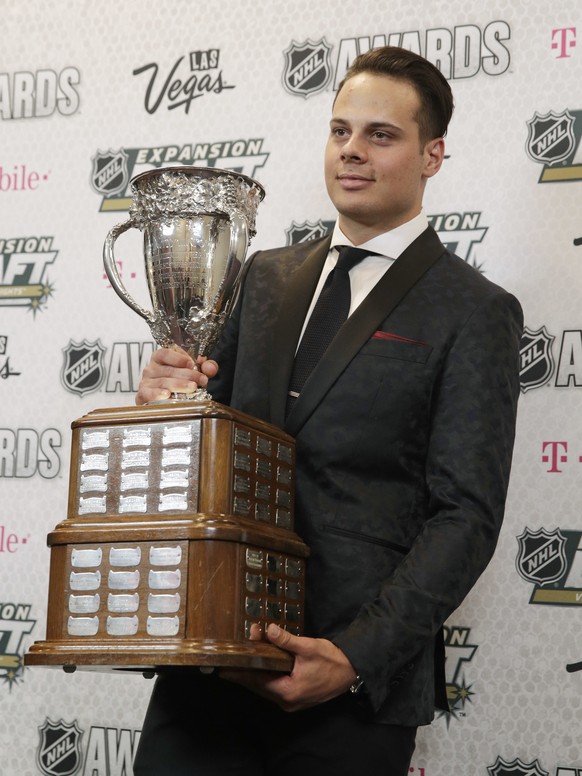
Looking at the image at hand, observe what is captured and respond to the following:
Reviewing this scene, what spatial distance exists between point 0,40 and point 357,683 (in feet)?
5.99

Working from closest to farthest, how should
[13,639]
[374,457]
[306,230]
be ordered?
[374,457] → [306,230] → [13,639]

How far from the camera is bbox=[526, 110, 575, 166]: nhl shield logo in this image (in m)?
2.12

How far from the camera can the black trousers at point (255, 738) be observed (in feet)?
4.80

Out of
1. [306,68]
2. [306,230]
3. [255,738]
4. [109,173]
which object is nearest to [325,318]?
[255,738]

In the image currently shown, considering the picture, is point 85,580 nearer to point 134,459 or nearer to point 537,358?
point 134,459

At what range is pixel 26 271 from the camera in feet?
8.18

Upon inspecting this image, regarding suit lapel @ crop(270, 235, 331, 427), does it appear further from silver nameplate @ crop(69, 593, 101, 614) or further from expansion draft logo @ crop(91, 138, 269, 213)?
expansion draft logo @ crop(91, 138, 269, 213)

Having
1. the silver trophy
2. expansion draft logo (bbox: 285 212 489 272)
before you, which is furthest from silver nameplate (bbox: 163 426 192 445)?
expansion draft logo (bbox: 285 212 489 272)

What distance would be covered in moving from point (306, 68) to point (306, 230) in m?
0.34

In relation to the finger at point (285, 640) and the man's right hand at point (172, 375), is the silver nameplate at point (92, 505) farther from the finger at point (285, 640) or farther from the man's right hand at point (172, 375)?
the finger at point (285, 640)

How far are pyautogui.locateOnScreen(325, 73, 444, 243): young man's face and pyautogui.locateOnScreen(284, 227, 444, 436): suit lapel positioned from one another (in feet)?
0.23

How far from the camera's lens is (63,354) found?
2.44 metres

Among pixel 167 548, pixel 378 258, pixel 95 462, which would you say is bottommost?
pixel 167 548

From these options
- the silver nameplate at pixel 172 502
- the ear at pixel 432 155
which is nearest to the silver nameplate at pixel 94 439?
the silver nameplate at pixel 172 502
